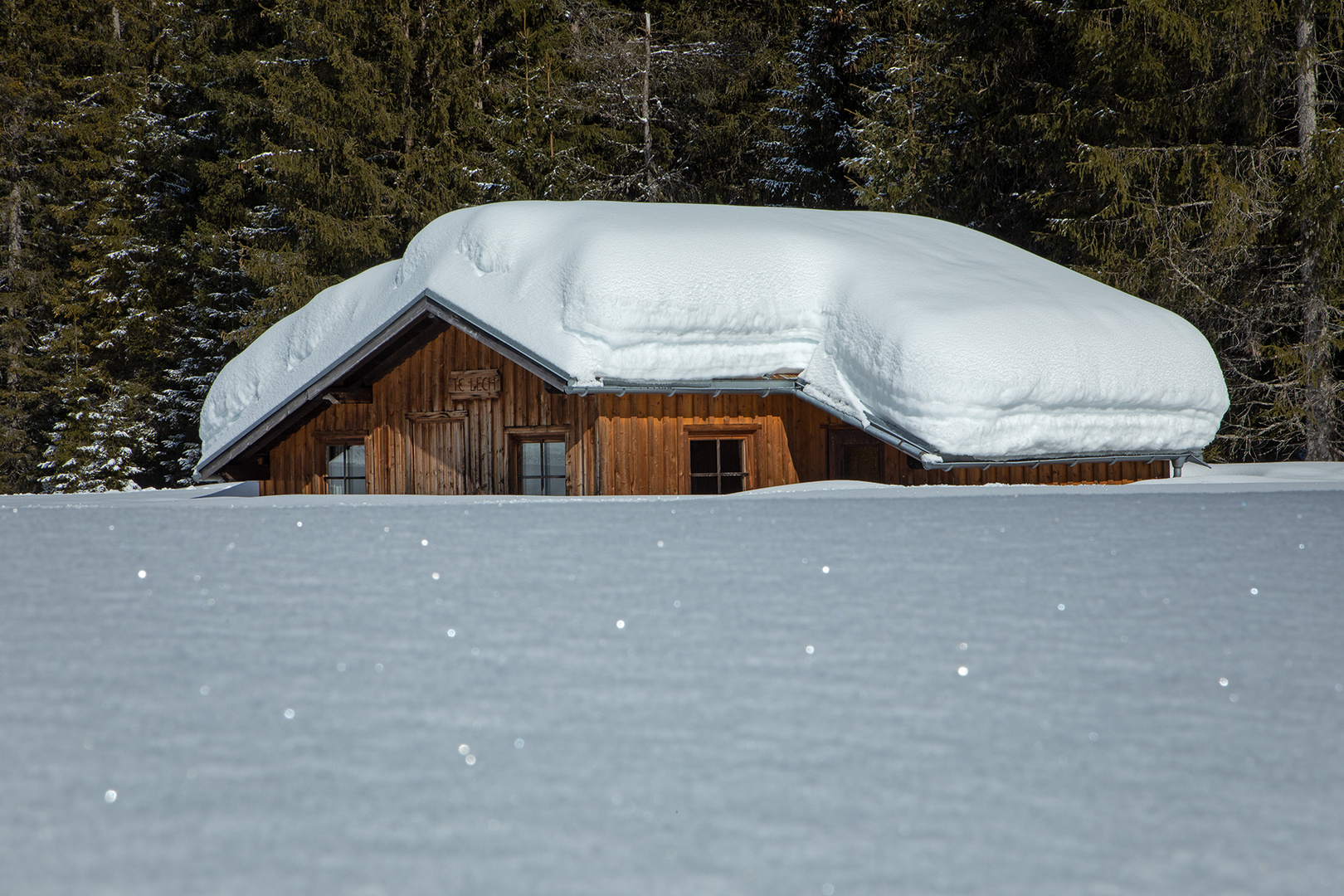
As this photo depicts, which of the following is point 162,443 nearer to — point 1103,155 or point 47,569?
point 1103,155

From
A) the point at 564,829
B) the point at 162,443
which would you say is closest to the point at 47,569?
the point at 564,829

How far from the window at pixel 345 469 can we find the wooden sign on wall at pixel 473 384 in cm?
215

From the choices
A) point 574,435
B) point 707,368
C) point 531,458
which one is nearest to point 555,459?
point 531,458

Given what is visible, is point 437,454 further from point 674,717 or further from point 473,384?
point 674,717

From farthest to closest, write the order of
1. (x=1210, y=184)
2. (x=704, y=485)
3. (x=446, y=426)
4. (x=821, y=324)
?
1. (x=1210, y=184)
2. (x=446, y=426)
3. (x=704, y=485)
4. (x=821, y=324)

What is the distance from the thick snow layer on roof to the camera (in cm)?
1215

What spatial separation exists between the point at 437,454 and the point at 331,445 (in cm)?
214

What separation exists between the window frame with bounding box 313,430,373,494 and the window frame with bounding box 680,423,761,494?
461 centimetres

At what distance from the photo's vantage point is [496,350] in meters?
12.9

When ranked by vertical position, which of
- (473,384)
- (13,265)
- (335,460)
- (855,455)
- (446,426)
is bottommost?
(335,460)

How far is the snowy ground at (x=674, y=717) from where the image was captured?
8.53ft

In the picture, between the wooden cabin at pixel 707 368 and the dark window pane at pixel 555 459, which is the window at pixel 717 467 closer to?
the wooden cabin at pixel 707 368

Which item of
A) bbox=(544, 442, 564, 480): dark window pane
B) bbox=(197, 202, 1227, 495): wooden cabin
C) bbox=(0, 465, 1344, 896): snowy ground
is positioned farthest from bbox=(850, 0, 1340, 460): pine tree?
bbox=(0, 465, 1344, 896): snowy ground

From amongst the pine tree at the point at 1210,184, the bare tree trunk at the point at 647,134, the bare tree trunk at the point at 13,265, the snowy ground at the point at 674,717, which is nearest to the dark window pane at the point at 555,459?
the snowy ground at the point at 674,717
